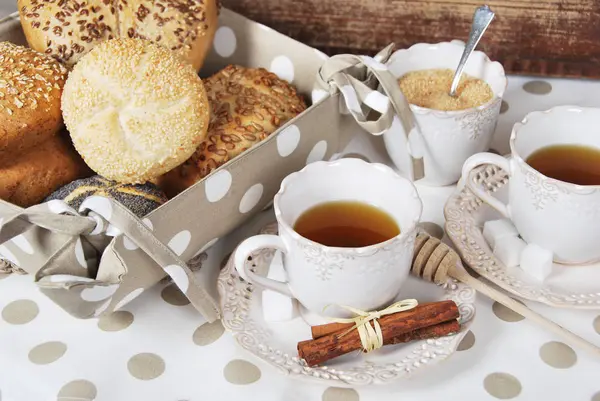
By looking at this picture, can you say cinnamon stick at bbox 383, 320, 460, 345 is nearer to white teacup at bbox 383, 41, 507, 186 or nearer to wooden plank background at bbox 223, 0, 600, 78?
white teacup at bbox 383, 41, 507, 186

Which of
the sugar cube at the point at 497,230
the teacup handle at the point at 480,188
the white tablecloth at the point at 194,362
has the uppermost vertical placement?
the teacup handle at the point at 480,188

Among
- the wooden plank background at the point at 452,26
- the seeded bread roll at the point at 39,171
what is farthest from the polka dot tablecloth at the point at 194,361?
the wooden plank background at the point at 452,26

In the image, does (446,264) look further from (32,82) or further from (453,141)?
(32,82)

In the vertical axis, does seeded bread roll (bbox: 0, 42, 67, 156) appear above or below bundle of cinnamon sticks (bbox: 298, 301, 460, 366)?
above

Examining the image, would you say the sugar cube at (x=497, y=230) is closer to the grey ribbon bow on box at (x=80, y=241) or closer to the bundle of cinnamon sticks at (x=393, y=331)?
the bundle of cinnamon sticks at (x=393, y=331)

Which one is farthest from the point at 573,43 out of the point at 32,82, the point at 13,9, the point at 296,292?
the point at 13,9

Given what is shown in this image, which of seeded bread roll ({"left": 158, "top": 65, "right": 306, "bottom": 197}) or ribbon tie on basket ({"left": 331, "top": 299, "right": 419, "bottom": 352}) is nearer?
ribbon tie on basket ({"left": 331, "top": 299, "right": 419, "bottom": 352})

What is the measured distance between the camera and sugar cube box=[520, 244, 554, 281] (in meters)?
0.75

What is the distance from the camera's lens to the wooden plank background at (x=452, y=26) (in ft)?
3.44

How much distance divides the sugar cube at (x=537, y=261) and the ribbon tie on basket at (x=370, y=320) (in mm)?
145

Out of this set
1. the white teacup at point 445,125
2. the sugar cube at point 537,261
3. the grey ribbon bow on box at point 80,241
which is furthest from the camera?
the white teacup at point 445,125

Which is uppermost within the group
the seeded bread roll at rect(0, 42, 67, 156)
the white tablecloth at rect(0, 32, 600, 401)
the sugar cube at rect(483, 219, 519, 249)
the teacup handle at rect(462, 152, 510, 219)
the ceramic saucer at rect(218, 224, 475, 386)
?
the seeded bread roll at rect(0, 42, 67, 156)

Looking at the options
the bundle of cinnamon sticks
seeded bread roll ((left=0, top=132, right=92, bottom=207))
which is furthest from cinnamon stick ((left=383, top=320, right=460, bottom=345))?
seeded bread roll ((left=0, top=132, right=92, bottom=207))

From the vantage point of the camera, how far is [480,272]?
77cm
